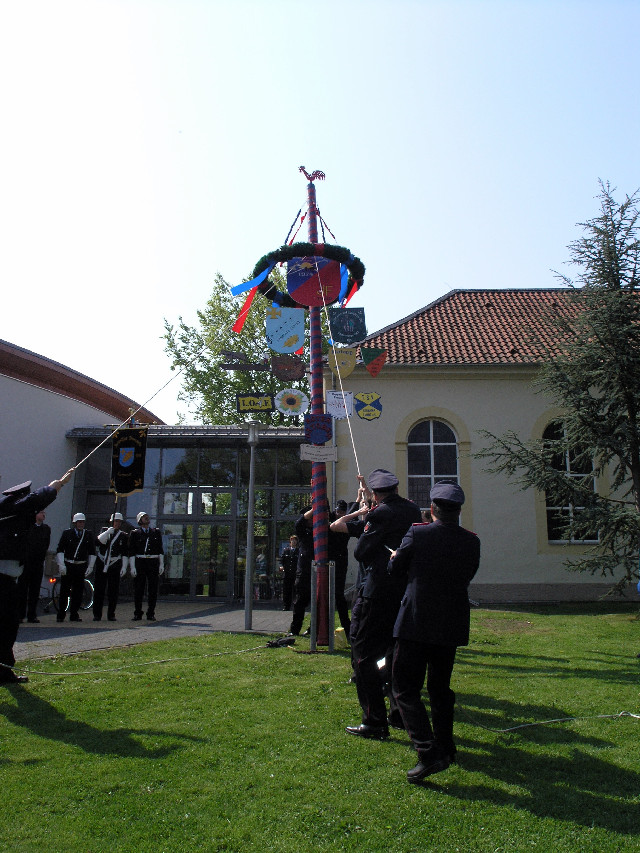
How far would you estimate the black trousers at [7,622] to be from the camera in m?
6.38

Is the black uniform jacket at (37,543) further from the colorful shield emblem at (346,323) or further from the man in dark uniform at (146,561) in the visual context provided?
the colorful shield emblem at (346,323)

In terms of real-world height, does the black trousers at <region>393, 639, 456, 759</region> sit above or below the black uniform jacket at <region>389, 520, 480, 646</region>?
below

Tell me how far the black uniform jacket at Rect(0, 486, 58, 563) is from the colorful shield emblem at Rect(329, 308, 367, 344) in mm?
5735

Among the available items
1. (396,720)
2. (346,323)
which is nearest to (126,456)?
(346,323)

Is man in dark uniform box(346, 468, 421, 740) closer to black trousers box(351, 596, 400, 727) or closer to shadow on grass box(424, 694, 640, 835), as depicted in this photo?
black trousers box(351, 596, 400, 727)

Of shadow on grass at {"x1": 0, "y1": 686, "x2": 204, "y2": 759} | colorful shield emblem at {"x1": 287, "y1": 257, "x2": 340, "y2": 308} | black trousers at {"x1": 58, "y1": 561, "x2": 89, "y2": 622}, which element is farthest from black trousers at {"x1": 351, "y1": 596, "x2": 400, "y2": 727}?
black trousers at {"x1": 58, "y1": 561, "x2": 89, "y2": 622}

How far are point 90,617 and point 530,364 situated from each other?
1273 centimetres

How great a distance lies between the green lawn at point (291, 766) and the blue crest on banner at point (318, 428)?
3.02m

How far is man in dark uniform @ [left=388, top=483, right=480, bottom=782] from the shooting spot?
4199 millimetres

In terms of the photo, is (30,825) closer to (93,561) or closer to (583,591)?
(93,561)

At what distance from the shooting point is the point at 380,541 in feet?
16.8

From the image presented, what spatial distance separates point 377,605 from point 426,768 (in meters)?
1.32

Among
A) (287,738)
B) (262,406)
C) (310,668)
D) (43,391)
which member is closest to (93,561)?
(262,406)

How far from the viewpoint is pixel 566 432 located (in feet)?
50.3
